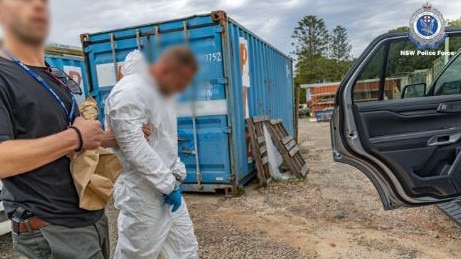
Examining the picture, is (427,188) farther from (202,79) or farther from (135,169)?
(202,79)

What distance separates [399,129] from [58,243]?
2.64 m

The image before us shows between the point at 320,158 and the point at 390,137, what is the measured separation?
568cm

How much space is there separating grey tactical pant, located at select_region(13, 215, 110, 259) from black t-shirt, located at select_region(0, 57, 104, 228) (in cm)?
3

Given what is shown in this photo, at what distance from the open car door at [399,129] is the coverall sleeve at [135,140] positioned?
5.06 feet

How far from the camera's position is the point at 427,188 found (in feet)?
10.3

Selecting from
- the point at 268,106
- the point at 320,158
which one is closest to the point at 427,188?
the point at 268,106

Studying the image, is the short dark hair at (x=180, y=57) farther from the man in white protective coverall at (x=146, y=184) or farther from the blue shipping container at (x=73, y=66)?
the blue shipping container at (x=73, y=66)

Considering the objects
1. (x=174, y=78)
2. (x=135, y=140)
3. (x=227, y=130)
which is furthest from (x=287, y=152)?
(x=174, y=78)

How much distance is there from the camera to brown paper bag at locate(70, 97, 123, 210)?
151 centimetres

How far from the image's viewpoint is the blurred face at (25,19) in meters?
0.96

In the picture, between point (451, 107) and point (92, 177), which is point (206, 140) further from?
point (92, 177)

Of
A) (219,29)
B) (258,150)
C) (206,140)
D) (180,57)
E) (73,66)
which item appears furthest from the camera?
(73,66)

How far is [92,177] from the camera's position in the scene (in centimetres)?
155

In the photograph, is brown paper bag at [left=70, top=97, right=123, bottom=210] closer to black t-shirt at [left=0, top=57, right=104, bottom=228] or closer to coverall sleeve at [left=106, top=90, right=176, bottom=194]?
black t-shirt at [left=0, top=57, right=104, bottom=228]
